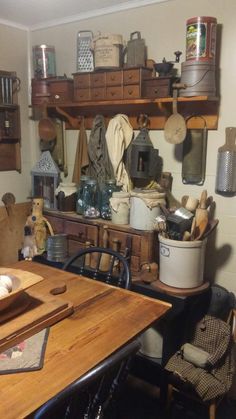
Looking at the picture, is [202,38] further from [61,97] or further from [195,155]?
[61,97]

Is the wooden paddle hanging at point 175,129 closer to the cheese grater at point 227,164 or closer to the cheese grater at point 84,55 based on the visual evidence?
the cheese grater at point 227,164

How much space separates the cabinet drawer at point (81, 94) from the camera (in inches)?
90.8

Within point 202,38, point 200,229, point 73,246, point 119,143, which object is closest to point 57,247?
point 73,246

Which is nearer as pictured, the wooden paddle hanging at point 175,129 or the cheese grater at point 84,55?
the wooden paddle hanging at point 175,129

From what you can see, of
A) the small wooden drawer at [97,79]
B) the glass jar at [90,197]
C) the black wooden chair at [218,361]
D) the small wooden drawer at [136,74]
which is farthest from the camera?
the glass jar at [90,197]

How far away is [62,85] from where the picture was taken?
2412 millimetres

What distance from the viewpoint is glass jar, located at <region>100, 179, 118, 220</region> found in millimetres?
2258

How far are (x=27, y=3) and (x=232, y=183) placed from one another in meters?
1.58

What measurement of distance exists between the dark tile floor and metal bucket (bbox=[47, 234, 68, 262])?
32.3 inches

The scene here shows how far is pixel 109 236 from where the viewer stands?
218 centimetres

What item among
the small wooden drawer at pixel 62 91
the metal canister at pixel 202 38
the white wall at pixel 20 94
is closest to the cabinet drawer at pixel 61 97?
the small wooden drawer at pixel 62 91

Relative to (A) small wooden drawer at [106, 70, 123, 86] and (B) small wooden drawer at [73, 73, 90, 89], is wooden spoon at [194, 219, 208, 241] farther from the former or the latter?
(B) small wooden drawer at [73, 73, 90, 89]

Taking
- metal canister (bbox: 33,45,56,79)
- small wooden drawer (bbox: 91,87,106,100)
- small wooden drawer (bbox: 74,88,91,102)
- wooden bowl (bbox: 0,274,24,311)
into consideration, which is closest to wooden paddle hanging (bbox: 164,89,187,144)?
small wooden drawer (bbox: 91,87,106,100)

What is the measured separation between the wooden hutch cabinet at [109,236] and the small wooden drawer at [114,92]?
2.38 feet
